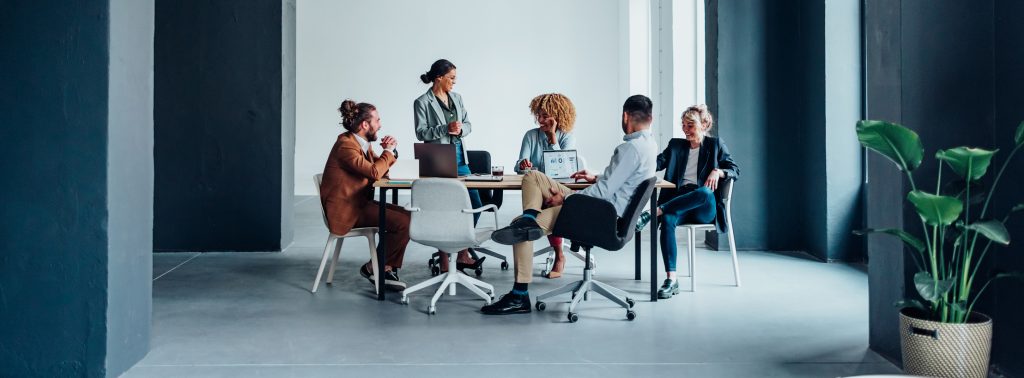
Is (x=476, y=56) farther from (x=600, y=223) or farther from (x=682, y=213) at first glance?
(x=600, y=223)

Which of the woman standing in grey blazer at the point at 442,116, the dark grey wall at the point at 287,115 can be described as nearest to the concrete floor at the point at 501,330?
the woman standing in grey blazer at the point at 442,116

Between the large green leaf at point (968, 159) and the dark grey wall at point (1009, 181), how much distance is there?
1.71ft

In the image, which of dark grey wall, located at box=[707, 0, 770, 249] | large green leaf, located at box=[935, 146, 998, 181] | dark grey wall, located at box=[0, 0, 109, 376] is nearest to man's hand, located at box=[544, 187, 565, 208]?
large green leaf, located at box=[935, 146, 998, 181]

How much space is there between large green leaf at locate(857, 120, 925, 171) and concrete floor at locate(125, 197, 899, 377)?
966mm

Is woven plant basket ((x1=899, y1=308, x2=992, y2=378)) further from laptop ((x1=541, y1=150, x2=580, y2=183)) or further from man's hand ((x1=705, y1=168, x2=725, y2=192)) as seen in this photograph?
laptop ((x1=541, y1=150, x2=580, y2=183))

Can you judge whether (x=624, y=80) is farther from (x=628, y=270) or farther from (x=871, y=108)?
(x=871, y=108)

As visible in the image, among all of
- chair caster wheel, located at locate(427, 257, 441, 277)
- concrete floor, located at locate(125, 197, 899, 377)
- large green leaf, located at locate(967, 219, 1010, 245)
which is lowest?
concrete floor, located at locate(125, 197, 899, 377)

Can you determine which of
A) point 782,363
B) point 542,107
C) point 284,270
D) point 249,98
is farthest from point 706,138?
point 249,98

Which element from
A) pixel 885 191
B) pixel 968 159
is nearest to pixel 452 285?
pixel 885 191

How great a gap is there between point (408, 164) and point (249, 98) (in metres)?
2.60

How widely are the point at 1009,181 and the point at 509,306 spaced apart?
8.13 feet

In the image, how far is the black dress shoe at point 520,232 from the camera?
14.8 ft

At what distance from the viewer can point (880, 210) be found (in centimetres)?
376

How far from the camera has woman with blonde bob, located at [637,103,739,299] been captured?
533 centimetres
